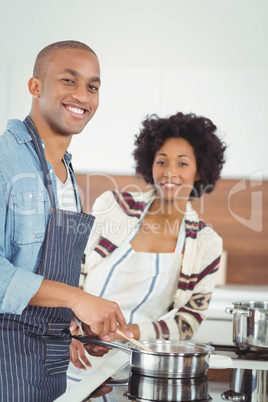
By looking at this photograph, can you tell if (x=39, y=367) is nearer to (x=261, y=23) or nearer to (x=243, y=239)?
(x=243, y=239)

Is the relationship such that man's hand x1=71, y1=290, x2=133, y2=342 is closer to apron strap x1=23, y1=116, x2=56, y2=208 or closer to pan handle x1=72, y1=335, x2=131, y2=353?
pan handle x1=72, y1=335, x2=131, y2=353

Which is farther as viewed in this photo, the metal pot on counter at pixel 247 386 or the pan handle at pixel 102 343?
the pan handle at pixel 102 343

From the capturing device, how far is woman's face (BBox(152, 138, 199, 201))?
208 centimetres

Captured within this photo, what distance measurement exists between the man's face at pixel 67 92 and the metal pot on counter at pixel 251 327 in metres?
0.57

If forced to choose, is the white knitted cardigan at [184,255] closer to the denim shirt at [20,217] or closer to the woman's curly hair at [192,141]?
the woman's curly hair at [192,141]

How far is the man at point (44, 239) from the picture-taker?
1065 mm

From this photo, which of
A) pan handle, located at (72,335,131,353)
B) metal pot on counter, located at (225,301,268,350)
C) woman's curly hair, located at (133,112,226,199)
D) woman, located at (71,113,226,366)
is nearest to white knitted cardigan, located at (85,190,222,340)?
woman, located at (71,113,226,366)

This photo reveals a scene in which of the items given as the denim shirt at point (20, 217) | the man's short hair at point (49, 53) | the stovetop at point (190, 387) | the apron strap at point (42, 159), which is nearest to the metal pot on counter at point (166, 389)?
the stovetop at point (190, 387)

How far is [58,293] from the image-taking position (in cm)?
107

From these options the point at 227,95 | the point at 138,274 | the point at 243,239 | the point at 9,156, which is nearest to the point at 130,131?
the point at 227,95

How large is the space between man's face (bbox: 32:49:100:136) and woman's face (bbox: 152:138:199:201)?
85 cm

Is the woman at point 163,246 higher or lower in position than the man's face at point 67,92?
lower

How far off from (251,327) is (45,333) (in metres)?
0.49

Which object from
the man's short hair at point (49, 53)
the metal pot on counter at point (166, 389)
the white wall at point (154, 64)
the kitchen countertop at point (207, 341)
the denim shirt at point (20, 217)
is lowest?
the kitchen countertop at point (207, 341)
